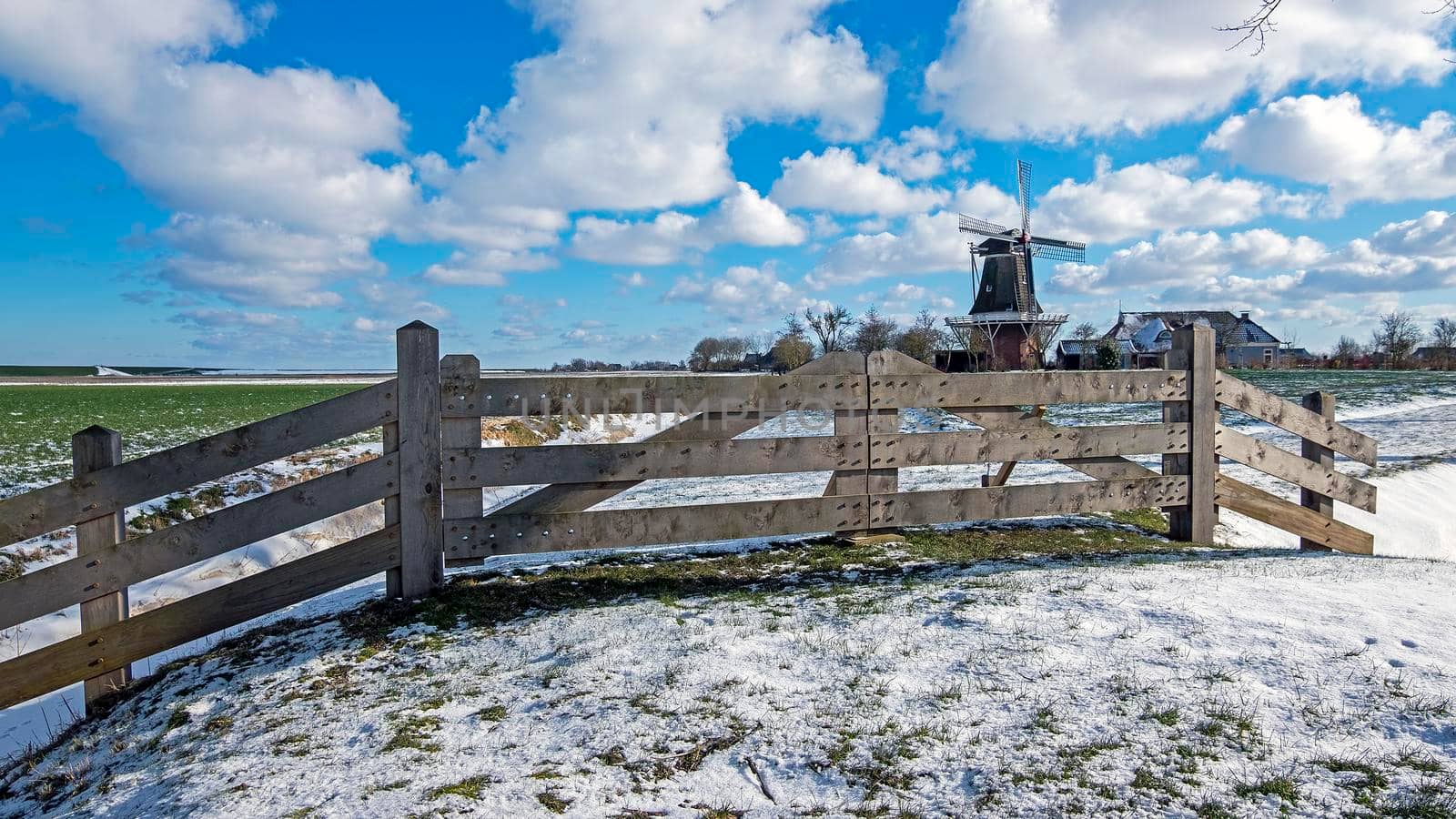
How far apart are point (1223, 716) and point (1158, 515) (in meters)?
5.34

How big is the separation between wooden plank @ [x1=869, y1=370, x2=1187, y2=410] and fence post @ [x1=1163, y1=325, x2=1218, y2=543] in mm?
A: 202

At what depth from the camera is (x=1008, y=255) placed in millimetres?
61156

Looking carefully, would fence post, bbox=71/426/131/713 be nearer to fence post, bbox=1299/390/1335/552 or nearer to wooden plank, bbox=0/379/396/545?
wooden plank, bbox=0/379/396/545

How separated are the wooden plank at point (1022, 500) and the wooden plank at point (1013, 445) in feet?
0.80

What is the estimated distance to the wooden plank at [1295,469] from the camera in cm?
671

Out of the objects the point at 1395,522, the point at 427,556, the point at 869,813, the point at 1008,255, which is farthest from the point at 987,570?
the point at 1008,255

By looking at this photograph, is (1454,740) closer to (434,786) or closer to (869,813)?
(869,813)

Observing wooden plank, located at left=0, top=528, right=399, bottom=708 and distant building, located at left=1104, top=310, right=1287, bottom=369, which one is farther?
distant building, located at left=1104, top=310, right=1287, bottom=369

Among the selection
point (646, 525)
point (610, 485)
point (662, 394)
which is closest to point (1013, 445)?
point (662, 394)

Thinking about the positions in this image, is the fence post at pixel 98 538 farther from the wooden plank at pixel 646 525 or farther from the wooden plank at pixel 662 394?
the wooden plank at pixel 662 394

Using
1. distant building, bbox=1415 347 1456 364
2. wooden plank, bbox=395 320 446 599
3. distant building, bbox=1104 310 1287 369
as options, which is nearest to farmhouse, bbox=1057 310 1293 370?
distant building, bbox=1104 310 1287 369

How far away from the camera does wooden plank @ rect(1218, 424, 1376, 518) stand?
22.0 ft

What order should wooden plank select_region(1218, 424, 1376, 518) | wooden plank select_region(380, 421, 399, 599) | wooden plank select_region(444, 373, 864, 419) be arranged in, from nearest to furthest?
wooden plank select_region(380, 421, 399, 599), wooden plank select_region(444, 373, 864, 419), wooden plank select_region(1218, 424, 1376, 518)

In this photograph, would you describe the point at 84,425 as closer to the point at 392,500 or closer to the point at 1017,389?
the point at 392,500
